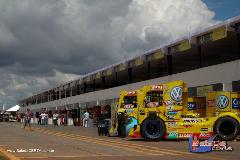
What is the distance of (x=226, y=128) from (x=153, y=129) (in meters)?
3.24

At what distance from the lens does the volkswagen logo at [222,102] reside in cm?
2461

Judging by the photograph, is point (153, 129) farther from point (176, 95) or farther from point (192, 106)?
point (192, 106)

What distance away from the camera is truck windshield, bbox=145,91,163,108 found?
24.1 meters

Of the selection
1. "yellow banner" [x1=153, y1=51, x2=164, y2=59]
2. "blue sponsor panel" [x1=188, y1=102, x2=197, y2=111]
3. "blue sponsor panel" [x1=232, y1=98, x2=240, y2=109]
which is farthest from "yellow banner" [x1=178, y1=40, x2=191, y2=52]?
"blue sponsor panel" [x1=232, y1=98, x2=240, y2=109]

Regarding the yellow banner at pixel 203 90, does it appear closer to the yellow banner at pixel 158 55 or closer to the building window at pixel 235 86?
the building window at pixel 235 86

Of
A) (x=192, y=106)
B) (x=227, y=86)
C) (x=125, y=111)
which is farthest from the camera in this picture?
(x=227, y=86)

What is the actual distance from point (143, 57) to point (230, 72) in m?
15.7

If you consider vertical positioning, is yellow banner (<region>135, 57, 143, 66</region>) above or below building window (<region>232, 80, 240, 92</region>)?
above

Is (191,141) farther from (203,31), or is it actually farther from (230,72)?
(203,31)

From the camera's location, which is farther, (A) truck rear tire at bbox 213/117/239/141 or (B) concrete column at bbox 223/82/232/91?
(B) concrete column at bbox 223/82/232/91

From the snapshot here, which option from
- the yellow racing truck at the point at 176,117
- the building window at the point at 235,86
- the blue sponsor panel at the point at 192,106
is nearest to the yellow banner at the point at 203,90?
the building window at the point at 235,86

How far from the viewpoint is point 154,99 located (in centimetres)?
2427

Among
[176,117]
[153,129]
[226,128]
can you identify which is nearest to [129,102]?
[153,129]

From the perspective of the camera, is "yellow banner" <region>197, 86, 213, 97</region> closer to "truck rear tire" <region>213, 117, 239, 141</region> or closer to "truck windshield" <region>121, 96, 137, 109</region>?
"truck windshield" <region>121, 96, 137, 109</region>
